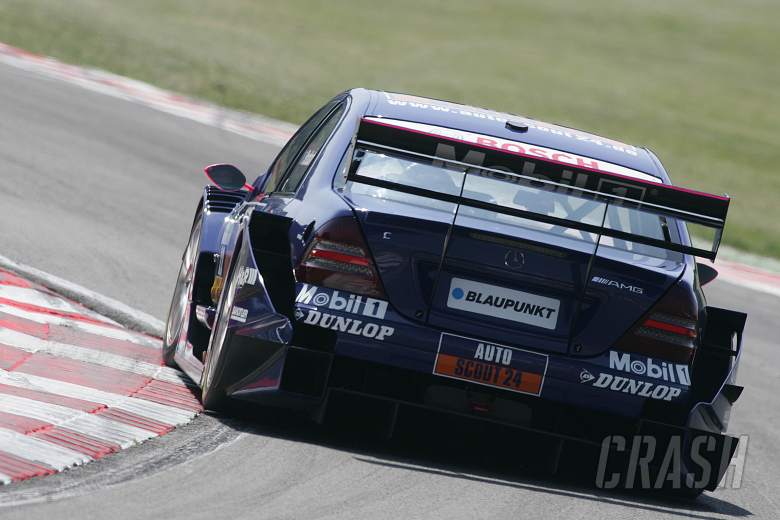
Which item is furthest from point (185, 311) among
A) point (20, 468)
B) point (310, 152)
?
point (20, 468)

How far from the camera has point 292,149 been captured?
22.3 ft

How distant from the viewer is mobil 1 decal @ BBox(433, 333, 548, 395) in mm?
5473

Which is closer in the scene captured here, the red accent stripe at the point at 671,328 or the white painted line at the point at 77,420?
the white painted line at the point at 77,420

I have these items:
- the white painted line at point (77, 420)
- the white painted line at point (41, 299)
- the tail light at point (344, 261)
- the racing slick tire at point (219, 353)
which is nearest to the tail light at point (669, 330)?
the tail light at point (344, 261)

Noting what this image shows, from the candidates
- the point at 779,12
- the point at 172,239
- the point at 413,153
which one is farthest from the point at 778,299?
the point at 779,12

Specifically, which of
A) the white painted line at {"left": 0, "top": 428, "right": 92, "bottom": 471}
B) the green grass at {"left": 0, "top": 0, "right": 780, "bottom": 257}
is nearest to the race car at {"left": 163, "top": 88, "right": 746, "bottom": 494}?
the white painted line at {"left": 0, "top": 428, "right": 92, "bottom": 471}

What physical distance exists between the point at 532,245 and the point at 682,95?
31586 mm

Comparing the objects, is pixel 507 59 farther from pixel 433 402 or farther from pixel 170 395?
pixel 433 402

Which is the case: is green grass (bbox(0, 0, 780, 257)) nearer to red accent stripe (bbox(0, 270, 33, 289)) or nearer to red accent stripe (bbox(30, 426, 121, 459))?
red accent stripe (bbox(0, 270, 33, 289))

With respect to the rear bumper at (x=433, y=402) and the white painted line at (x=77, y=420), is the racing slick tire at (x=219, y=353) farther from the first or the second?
the white painted line at (x=77, y=420)

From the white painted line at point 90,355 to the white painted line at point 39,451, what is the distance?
154cm

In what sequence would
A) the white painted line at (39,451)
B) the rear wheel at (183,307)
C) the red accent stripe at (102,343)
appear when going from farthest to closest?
the red accent stripe at (102,343), the rear wheel at (183,307), the white painted line at (39,451)

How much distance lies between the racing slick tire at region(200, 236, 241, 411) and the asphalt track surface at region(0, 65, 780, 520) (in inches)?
4.8

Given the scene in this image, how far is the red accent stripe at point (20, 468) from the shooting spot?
4.60 meters
